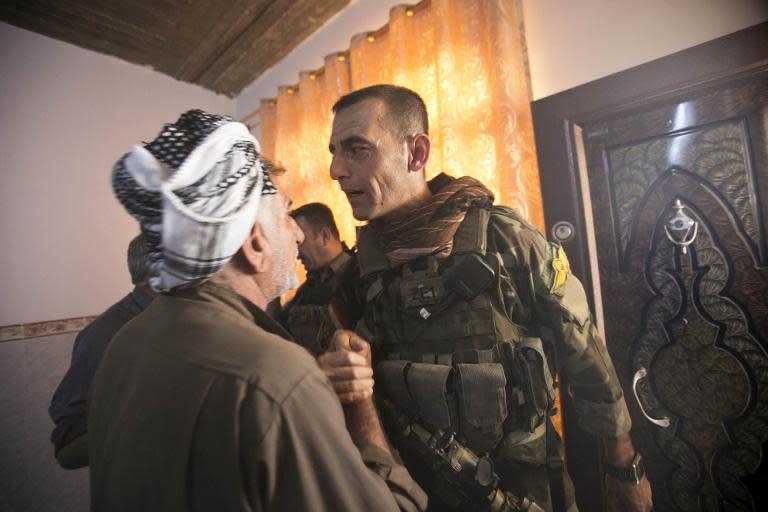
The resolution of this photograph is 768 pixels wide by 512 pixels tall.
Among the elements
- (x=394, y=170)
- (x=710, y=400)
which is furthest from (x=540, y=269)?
(x=710, y=400)

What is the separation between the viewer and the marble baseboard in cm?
227

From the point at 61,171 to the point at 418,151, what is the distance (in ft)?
8.53

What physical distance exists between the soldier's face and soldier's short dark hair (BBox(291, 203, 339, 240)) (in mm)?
888

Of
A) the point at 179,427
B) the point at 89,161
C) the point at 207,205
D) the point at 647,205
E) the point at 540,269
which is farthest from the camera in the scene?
the point at 89,161

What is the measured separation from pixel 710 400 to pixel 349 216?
1743 mm

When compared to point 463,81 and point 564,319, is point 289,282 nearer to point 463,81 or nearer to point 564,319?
point 564,319

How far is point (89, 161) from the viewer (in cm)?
259

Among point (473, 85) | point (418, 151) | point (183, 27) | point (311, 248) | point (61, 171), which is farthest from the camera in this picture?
point (61, 171)

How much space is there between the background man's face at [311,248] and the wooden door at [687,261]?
1.20 metres

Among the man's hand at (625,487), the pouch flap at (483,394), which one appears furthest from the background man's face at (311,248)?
the man's hand at (625,487)

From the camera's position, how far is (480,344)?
103 centimetres

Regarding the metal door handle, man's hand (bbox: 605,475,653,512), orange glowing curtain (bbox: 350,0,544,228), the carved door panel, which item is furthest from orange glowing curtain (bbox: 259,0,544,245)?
man's hand (bbox: 605,475,653,512)

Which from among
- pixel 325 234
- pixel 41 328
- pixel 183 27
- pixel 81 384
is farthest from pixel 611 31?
pixel 41 328

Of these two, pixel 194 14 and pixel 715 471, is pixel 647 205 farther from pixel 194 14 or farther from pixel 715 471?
pixel 194 14
